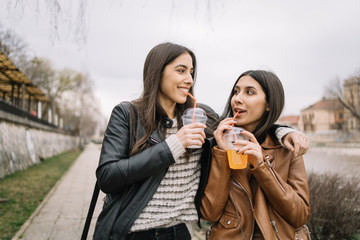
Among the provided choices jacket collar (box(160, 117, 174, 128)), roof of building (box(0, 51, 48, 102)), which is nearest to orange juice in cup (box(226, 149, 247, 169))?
jacket collar (box(160, 117, 174, 128))

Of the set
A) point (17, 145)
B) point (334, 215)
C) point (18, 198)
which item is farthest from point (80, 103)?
point (334, 215)

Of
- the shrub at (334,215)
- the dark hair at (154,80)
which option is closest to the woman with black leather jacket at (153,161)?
the dark hair at (154,80)

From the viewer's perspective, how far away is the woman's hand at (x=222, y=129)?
1732 mm

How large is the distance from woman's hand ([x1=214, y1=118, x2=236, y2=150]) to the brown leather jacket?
4cm

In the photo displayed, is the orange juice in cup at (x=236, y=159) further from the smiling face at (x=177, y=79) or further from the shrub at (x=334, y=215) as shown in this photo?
the shrub at (x=334, y=215)

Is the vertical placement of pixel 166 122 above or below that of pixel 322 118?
below

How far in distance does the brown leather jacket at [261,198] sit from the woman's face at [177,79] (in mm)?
430

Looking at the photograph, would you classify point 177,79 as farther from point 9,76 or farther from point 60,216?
point 9,76

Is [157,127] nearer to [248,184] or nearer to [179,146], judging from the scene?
[179,146]

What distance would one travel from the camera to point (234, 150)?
1.70 m

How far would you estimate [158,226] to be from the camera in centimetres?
169

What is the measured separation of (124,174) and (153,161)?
169 millimetres

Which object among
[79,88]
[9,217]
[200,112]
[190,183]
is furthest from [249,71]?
[79,88]

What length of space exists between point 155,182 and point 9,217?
5.04 metres
